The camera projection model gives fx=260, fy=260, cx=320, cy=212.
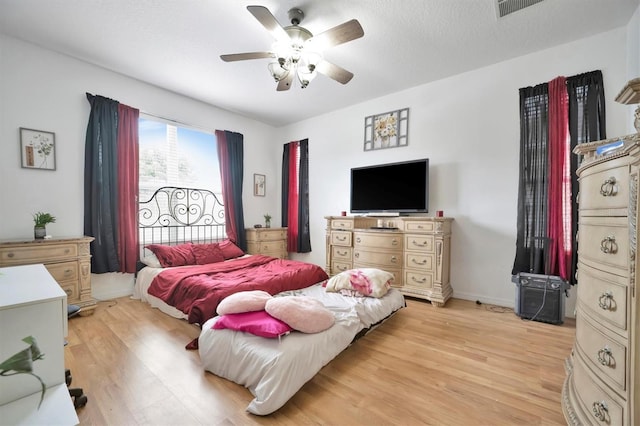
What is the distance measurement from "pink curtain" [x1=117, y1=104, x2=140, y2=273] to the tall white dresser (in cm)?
253

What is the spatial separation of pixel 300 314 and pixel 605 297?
1473 millimetres

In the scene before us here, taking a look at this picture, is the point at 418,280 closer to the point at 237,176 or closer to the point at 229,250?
the point at 229,250

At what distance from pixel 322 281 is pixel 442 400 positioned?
1.70m

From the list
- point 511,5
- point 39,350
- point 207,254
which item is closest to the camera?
point 39,350

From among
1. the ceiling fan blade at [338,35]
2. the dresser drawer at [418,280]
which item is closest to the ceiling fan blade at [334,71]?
the ceiling fan blade at [338,35]

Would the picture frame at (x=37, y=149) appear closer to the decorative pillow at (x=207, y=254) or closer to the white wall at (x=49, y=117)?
the white wall at (x=49, y=117)

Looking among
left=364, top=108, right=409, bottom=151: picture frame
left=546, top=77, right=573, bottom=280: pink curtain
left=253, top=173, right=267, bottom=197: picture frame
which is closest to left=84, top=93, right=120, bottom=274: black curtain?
left=253, top=173, right=267, bottom=197: picture frame

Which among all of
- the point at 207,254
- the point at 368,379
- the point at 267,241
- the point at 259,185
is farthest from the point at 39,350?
the point at 259,185

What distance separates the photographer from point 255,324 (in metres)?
1.62

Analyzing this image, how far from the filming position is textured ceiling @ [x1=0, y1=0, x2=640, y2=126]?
2.19 metres

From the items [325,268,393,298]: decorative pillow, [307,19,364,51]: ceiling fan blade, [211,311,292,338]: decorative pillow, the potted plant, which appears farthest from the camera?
the potted plant

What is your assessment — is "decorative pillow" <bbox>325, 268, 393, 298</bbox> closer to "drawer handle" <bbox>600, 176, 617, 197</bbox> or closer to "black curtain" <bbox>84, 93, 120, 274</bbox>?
"drawer handle" <bbox>600, 176, 617, 197</bbox>

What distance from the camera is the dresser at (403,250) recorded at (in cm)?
305

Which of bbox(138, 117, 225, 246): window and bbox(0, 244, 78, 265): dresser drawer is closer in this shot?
bbox(0, 244, 78, 265): dresser drawer
